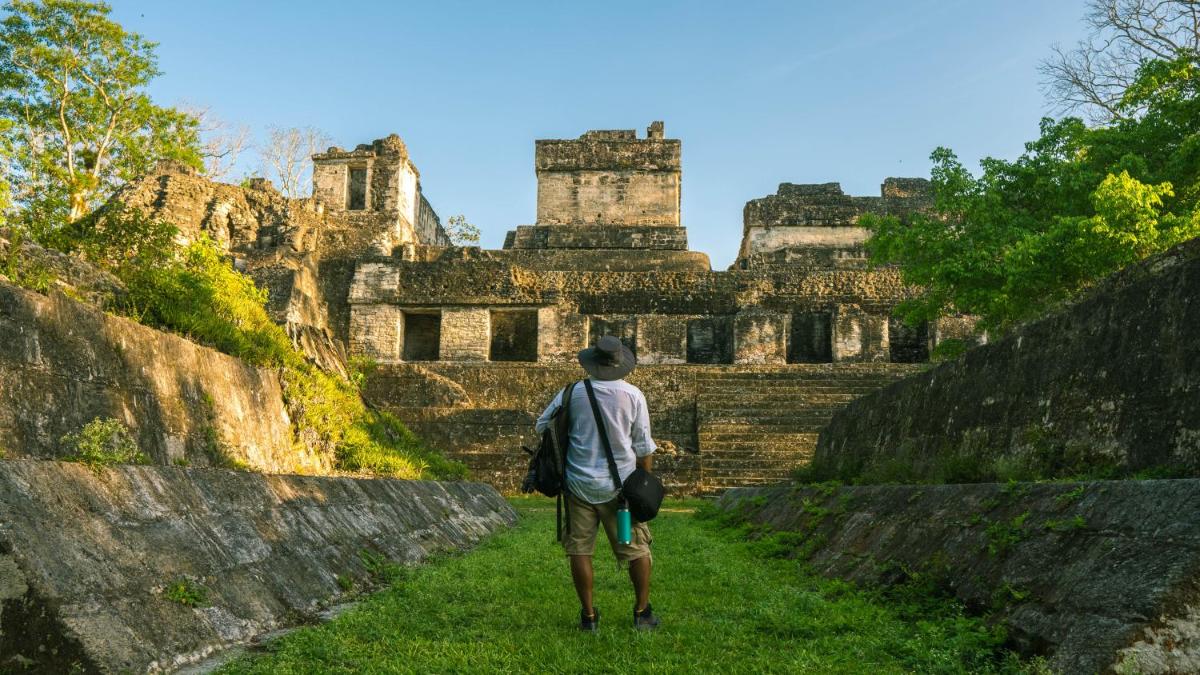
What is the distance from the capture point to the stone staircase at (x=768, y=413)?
1445 cm

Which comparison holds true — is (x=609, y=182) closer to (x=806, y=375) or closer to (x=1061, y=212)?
(x=806, y=375)

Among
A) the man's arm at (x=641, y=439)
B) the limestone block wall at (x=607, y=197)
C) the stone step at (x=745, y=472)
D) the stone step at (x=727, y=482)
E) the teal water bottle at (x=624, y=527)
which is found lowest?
the stone step at (x=727, y=482)

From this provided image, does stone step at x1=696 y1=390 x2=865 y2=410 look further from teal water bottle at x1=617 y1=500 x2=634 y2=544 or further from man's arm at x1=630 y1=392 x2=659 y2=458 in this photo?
teal water bottle at x1=617 y1=500 x2=634 y2=544

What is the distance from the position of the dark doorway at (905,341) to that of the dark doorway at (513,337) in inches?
331

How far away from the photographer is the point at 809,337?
2109 centimetres

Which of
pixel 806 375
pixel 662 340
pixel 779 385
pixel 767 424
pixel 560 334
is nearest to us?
pixel 767 424

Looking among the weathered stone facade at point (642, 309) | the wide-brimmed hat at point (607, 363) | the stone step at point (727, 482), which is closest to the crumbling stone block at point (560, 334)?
the weathered stone facade at point (642, 309)

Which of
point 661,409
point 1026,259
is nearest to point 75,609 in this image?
point 1026,259

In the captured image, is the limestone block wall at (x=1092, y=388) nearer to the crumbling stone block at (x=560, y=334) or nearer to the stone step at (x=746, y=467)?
the stone step at (x=746, y=467)

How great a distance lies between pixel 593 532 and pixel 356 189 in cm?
2247

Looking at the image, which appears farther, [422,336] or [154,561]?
[422,336]

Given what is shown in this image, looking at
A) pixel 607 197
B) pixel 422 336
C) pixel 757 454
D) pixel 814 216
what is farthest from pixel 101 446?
pixel 814 216

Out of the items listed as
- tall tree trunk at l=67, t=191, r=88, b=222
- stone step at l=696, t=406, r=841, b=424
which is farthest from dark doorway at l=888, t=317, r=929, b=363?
tall tree trunk at l=67, t=191, r=88, b=222

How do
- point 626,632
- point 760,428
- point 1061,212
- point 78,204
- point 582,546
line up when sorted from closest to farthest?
1. point 626,632
2. point 582,546
3. point 1061,212
4. point 760,428
5. point 78,204
